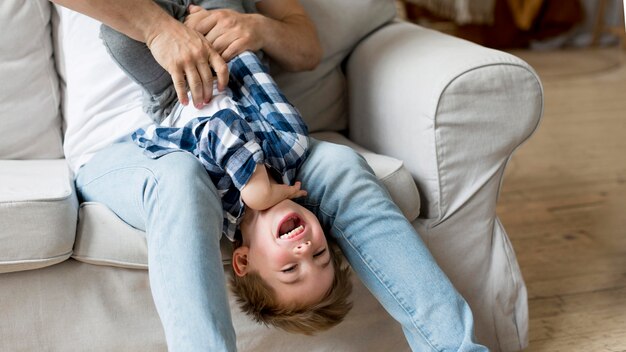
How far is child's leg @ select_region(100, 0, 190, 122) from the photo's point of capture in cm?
158

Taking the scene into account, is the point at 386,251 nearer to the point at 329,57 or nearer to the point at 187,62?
the point at 187,62

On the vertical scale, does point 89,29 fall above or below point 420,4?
above

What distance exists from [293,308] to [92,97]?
0.67m

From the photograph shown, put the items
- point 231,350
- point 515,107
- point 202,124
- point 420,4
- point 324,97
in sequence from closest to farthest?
point 231,350 < point 202,124 < point 515,107 < point 324,97 < point 420,4

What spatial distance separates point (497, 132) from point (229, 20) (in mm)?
570

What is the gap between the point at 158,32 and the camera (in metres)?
1.58

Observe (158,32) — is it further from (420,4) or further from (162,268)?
(420,4)

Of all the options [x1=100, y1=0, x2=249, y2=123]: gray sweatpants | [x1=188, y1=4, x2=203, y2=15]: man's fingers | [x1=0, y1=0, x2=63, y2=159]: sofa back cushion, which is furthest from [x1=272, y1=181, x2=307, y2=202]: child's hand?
[x1=0, y1=0, x2=63, y2=159]: sofa back cushion

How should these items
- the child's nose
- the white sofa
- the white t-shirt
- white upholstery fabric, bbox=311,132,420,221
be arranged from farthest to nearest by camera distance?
the white t-shirt, white upholstery fabric, bbox=311,132,420,221, the white sofa, the child's nose

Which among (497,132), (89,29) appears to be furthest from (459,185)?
(89,29)

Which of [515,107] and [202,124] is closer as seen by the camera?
[202,124]

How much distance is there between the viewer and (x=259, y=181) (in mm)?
1424

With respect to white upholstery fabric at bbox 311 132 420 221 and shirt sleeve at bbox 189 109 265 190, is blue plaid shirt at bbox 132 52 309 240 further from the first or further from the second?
white upholstery fabric at bbox 311 132 420 221

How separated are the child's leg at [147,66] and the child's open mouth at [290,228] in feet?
1.20
